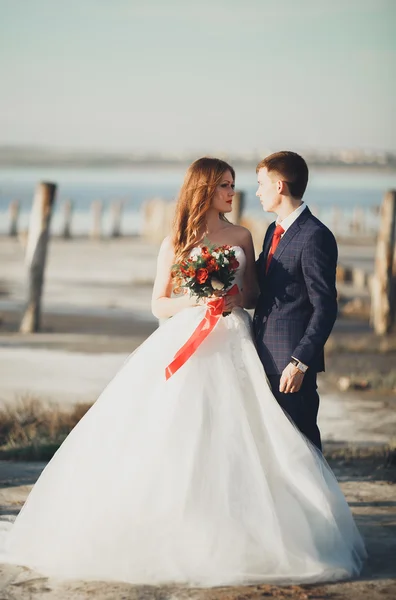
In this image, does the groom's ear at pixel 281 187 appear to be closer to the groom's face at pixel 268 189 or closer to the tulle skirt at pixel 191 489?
the groom's face at pixel 268 189

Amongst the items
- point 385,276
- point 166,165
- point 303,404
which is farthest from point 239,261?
point 166,165

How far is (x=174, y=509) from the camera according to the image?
482 cm

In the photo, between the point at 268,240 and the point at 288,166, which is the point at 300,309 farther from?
the point at 288,166

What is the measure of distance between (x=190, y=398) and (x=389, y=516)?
165 cm

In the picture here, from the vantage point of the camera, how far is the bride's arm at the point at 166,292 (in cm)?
533

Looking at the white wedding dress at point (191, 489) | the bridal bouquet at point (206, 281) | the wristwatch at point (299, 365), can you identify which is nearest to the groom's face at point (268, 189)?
the bridal bouquet at point (206, 281)

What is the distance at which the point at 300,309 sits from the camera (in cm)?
520

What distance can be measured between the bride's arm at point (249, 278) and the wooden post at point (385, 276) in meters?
11.6

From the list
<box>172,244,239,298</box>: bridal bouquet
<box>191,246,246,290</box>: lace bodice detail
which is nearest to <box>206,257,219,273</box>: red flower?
<box>172,244,239,298</box>: bridal bouquet

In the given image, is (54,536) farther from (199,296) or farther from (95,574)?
(199,296)

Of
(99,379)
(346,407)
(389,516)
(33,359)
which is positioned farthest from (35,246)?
(389,516)

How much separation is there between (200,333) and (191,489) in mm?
771

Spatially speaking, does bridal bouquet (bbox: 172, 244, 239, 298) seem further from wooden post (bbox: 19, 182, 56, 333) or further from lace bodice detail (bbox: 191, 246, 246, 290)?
wooden post (bbox: 19, 182, 56, 333)

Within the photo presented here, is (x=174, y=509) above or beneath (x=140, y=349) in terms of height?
beneath
